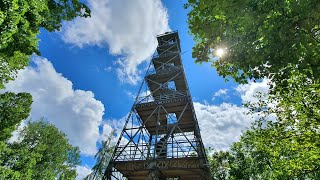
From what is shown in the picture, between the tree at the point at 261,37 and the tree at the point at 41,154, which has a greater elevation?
the tree at the point at 41,154

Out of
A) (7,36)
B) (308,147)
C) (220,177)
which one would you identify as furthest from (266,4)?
(220,177)

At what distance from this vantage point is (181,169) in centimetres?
1375

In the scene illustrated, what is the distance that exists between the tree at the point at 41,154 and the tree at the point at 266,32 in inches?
889

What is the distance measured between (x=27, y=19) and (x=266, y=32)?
744cm

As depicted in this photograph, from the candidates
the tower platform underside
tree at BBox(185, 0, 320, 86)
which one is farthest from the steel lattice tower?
tree at BBox(185, 0, 320, 86)

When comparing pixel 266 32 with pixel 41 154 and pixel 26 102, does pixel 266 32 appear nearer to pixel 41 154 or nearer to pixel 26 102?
pixel 26 102

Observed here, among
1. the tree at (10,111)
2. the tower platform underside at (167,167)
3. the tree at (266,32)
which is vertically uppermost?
the tree at (10,111)

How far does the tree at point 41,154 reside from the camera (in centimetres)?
2244

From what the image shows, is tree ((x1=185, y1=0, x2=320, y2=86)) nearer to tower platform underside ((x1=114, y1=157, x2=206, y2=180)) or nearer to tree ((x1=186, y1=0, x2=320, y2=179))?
tree ((x1=186, y1=0, x2=320, y2=179))

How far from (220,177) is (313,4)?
29.4 metres

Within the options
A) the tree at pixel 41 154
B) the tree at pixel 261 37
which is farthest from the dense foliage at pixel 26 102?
the tree at pixel 261 37

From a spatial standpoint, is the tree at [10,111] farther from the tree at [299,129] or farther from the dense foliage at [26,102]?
the tree at [299,129]

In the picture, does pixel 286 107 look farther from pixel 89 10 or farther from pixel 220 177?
pixel 220 177

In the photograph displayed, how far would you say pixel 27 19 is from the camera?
7512 millimetres
